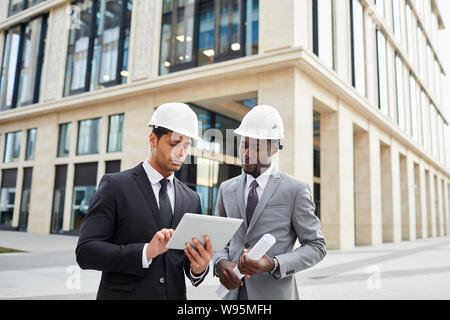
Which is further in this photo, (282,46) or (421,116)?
(421,116)

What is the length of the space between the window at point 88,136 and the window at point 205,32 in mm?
5624

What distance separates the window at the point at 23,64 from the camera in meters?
24.8

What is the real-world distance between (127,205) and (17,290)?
17.5 ft

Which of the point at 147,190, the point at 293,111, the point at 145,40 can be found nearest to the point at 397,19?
the point at 293,111

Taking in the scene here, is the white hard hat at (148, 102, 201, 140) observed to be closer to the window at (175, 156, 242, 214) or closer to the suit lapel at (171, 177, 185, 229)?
the suit lapel at (171, 177, 185, 229)

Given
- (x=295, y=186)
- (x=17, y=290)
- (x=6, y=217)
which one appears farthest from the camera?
(x=6, y=217)

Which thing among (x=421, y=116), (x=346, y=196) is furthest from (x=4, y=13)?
(x=421, y=116)

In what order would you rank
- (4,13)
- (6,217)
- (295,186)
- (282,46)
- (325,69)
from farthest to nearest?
(4,13) < (6,217) < (325,69) < (282,46) < (295,186)

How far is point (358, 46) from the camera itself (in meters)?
20.4

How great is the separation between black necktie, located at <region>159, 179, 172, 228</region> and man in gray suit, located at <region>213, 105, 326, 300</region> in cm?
47

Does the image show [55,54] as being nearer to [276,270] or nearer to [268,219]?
[268,219]

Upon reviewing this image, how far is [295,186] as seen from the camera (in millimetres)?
2615

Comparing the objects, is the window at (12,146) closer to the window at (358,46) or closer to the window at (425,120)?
the window at (358,46)
